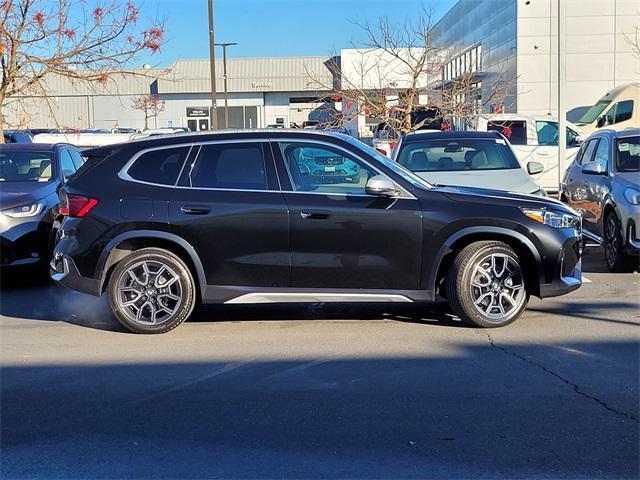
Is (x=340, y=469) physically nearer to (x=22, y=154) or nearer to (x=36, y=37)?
(x=22, y=154)

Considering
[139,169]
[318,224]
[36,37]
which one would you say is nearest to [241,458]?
[318,224]

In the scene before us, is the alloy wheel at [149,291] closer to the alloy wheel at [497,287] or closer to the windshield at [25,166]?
the alloy wheel at [497,287]

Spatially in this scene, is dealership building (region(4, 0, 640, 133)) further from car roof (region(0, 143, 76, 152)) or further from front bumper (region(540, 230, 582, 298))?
front bumper (region(540, 230, 582, 298))

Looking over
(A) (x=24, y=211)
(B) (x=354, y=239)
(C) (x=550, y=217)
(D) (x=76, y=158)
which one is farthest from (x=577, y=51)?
(B) (x=354, y=239)

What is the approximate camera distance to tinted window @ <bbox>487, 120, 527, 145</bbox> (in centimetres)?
1819

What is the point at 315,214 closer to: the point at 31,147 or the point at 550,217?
the point at 550,217

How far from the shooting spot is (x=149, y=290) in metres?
6.61

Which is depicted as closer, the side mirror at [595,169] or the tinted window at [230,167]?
the tinted window at [230,167]

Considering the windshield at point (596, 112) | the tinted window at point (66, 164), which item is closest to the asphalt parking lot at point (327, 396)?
the tinted window at point (66, 164)

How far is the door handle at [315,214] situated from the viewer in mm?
6453

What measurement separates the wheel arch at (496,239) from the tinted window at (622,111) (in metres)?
19.1

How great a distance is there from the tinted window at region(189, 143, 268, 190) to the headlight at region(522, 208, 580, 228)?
2431 millimetres

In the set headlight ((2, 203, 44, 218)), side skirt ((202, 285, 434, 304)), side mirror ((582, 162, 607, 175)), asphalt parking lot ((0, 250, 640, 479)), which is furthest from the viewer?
side mirror ((582, 162, 607, 175))

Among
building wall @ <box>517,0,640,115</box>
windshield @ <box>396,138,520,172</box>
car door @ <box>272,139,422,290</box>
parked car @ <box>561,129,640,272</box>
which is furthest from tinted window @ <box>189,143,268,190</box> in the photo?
building wall @ <box>517,0,640,115</box>
